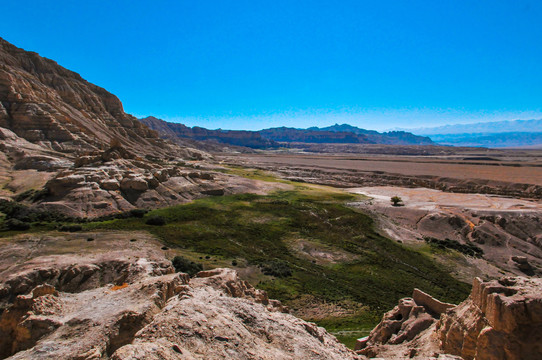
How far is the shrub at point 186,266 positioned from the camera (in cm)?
2261

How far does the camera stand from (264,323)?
10273 mm

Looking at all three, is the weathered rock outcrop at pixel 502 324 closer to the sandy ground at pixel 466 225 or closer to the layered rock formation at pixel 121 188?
the sandy ground at pixel 466 225

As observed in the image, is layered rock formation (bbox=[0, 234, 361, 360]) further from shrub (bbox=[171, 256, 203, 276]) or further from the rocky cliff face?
the rocky cliff face

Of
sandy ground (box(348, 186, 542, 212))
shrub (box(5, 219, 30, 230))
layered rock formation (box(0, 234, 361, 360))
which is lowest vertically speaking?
sandy ground (box(348, 186, 542, 212))

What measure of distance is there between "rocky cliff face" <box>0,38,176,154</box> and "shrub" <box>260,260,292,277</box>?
140ft

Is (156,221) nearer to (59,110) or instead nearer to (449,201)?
(449,201)

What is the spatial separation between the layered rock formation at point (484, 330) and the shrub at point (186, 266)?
13040 millimetres

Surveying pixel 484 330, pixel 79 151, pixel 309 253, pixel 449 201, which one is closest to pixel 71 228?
pixel 309 253

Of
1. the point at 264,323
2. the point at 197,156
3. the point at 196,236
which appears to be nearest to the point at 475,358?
the point at 264,323

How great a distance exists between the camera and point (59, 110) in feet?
250

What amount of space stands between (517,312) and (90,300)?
14.8m

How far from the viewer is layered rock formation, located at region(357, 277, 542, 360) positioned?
8.77m

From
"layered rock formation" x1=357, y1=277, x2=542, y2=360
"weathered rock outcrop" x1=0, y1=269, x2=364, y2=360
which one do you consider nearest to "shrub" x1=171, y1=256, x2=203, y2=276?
"weathered rock outcrop" x1=0, y1=269, x2=364, y2=360

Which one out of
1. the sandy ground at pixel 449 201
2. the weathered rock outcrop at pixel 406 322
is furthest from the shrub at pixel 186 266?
the sandy ground at pixel 449 201
